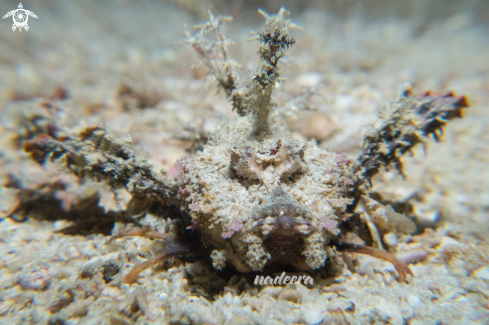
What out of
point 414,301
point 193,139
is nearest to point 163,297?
point 414,301

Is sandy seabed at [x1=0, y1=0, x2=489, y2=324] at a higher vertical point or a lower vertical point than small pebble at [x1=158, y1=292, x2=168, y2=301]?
higher

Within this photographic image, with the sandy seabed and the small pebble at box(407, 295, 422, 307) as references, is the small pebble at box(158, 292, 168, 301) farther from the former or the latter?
the small pebble at box(407, 295, 422, 307)

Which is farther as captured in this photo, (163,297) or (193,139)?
(193,139)

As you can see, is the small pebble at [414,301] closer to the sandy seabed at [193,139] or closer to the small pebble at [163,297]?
the sandy seabed at [193,139]

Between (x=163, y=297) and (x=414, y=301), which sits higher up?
(x=414, y=301)

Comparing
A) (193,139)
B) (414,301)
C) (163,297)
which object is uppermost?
(193,139)

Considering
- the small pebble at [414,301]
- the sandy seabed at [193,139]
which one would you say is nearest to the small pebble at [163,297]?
the sandy seabed at [193,139]

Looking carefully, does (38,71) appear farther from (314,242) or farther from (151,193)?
(314,242)

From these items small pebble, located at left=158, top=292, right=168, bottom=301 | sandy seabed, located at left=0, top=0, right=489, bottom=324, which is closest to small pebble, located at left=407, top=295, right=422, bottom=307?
sandy seabed, located at left=0, top=0, right=489, bottom=324

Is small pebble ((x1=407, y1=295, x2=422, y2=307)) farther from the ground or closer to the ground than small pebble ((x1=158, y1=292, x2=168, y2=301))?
farther from the ground

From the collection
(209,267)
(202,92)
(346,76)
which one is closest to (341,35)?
(346,76)

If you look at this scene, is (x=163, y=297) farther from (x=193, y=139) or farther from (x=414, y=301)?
(x=193, y=139)
